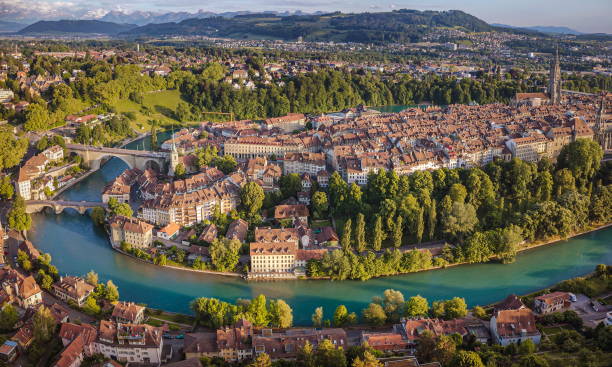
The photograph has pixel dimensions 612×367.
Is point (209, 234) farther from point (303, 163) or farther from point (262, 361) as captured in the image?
point (262, 361)

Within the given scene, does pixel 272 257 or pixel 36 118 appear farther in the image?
pixel 36 118

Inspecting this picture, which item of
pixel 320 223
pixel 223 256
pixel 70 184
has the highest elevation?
pixel 70 184

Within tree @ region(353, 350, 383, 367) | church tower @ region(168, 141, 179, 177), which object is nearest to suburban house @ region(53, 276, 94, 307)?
tree @ region(353, 350, 383, 367)

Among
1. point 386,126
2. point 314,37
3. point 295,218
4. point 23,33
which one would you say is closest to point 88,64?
point 386,126

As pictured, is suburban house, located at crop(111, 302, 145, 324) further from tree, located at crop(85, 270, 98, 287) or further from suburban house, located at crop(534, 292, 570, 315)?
suburban house, located at crop(534, 292, 570, 315)

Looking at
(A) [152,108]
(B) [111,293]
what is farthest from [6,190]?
(A) [152,108]
